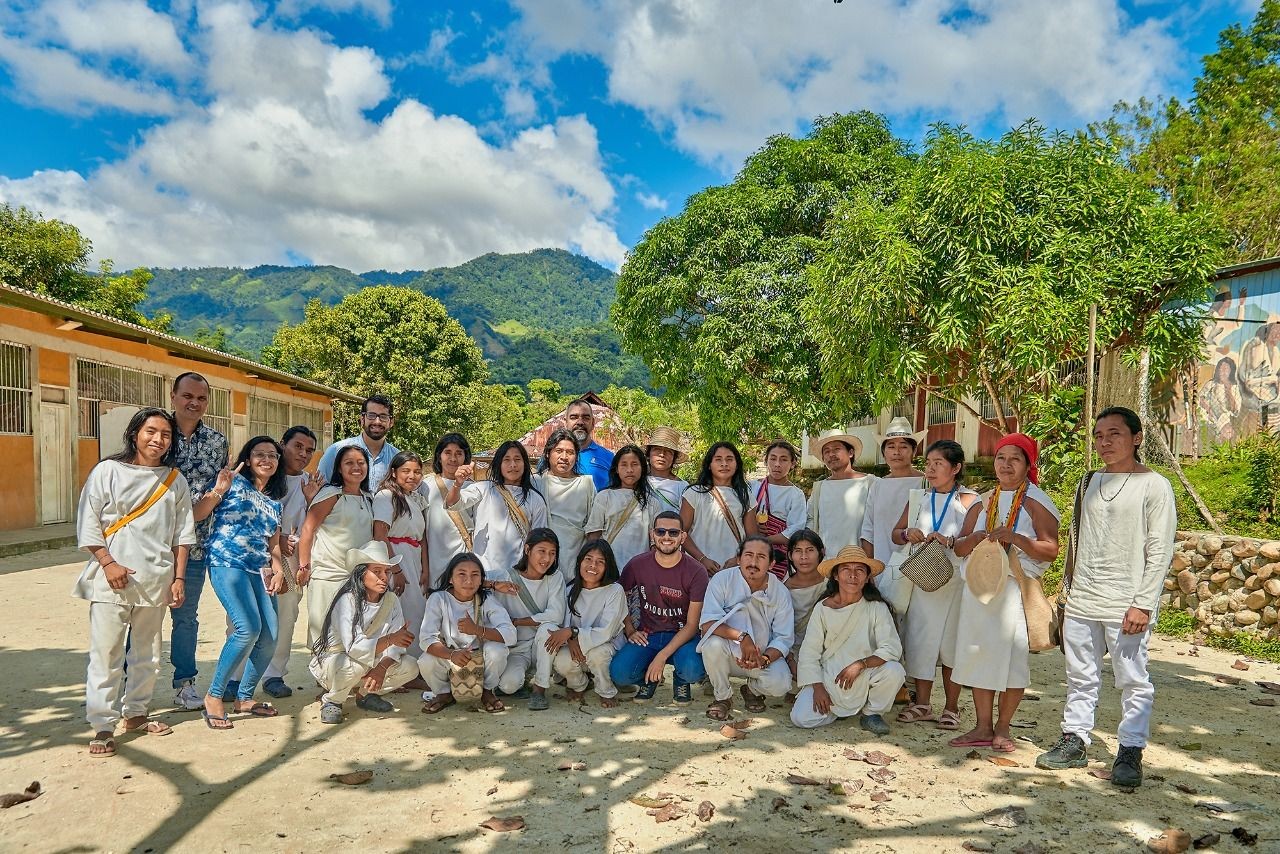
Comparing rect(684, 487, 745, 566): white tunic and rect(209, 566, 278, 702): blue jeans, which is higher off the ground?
rect(684, 487, 745, 566): white tunic

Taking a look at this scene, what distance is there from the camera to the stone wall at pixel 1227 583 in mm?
6289

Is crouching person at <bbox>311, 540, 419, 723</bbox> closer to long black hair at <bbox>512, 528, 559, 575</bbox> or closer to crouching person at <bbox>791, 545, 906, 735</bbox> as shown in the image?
long black hair at <bbox>512, 528, 559, 575</bbox>

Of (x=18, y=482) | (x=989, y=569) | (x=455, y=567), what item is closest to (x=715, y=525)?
(x=455, y=567)

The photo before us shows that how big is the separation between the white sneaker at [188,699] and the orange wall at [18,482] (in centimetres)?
1080

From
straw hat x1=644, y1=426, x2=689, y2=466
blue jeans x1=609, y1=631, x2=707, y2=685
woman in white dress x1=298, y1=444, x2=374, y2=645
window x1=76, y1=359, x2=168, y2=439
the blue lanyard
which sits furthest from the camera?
window x1=76, y1=359, x2=168, y2=439

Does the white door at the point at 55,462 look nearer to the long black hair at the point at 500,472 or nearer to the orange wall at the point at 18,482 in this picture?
the orange wall at the point at 18,482

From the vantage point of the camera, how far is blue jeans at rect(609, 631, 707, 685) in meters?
4.80

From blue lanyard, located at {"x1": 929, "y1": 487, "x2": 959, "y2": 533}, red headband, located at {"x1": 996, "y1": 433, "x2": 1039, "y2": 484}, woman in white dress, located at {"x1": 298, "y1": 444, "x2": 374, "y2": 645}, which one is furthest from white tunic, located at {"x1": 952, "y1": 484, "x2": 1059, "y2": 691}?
woman in white dress, located at {"x1": 298, "y1": 444, "x2": 374, "y2": 645}

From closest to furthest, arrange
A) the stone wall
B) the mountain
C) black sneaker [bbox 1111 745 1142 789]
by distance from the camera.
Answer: black sneaker [bbox 1111 745 1142 789] → the stone wall → the mountain

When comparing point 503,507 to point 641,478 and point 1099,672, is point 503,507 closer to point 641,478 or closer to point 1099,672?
point 641,478

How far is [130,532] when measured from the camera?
388 centimetres

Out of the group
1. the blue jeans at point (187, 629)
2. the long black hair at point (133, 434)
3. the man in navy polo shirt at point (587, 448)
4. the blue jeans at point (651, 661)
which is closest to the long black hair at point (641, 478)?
the man in navy polo shirt at point (587, 448)

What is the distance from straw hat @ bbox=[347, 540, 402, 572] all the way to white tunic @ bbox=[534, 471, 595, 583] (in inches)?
44.1

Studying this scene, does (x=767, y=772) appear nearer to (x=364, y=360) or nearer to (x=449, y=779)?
(x=449, y=779)
